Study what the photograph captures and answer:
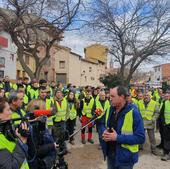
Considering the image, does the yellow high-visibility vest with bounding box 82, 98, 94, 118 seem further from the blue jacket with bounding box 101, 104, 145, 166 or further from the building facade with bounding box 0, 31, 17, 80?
the building facade with bounding box 0, 31, 17, 80

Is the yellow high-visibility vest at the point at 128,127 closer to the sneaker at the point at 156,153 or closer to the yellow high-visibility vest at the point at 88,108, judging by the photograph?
the sneaker at the point at 156,153

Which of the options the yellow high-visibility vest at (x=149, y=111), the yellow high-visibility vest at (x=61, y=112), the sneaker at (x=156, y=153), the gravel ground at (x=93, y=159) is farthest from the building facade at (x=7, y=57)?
the sneaker at (x=156, y=153)

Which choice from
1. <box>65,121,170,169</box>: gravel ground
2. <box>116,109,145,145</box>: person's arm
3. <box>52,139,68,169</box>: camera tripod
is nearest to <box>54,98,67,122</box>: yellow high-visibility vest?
<box>65,121,170,169</box>: gravel ground

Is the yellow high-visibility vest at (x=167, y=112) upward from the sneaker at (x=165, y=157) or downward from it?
upward

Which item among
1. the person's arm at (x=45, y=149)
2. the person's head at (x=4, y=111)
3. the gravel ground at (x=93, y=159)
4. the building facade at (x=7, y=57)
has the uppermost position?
the building facade at (x=7, y=57)

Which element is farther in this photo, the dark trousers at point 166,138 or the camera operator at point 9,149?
the dark trousers at point 166,138

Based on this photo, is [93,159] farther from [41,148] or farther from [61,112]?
[41,148]

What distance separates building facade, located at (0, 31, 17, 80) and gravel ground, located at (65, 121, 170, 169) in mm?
22292

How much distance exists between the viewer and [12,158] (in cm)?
278

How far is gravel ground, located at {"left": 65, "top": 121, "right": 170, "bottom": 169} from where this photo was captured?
805 cm

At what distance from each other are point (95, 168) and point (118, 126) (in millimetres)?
3595

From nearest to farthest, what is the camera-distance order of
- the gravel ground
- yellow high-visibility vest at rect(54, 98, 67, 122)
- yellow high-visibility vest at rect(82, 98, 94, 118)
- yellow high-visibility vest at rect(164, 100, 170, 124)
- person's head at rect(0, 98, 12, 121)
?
1. person's head at rect(0, 98, 12, 121)
2. the gravel ground
3. yellow high-visibility vest at rect(164, 100, 170, 124)
4. yellow high-visibility vest at rect(54, 98, 67, 122)
5. yellow high-visibility vest at rect(82, 98, 94, 118)

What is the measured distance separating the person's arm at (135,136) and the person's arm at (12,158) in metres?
1.72

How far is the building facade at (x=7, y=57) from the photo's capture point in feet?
104
